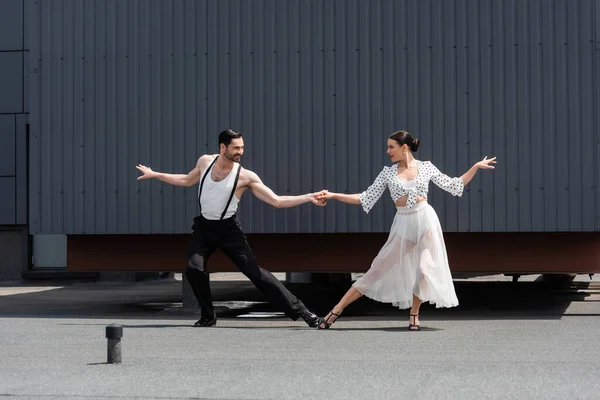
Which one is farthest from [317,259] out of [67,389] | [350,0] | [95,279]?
[95,279]

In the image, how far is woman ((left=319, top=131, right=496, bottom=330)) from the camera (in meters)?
12.2

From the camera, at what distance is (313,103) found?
14867 mm

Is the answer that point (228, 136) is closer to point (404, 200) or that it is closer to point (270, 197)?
point (270, 197)

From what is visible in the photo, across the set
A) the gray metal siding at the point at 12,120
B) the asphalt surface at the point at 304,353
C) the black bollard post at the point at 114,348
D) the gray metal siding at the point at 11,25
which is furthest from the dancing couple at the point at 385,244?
the gray metal siding at the point at 11,25

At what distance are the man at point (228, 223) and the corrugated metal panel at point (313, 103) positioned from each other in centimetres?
239

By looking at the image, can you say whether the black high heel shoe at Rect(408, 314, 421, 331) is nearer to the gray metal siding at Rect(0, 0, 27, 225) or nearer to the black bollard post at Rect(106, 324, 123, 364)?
the black bollard post at Rect(106, 324, 123, 364)

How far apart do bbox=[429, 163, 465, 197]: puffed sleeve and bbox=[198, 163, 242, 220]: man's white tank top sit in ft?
7.13

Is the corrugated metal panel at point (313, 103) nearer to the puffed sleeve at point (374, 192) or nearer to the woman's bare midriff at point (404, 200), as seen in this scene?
the puffed sleeve at point (374, 192)

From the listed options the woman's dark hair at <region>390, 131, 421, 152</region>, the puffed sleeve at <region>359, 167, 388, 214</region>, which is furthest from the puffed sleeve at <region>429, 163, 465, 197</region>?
the puffed sleeve at <region>359, 167, 388, 214</region>

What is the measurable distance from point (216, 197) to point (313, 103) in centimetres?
302

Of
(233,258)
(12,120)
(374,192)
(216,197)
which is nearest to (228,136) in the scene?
(216,197)

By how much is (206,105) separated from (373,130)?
228 centimetres

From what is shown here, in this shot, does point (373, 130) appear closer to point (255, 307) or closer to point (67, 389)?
point (255, 307)

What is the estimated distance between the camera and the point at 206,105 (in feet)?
49.9
